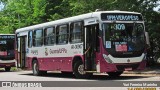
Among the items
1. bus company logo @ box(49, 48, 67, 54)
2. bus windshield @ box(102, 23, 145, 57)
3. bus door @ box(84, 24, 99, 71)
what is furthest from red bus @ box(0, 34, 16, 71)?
bus windshield @ box(102, 23, 145, 57)

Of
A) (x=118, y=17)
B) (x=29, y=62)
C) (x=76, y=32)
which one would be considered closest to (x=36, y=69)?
(x=29, y=62)

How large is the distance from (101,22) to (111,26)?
1.71 ft

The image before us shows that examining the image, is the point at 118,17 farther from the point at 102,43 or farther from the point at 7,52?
the point at 7,52

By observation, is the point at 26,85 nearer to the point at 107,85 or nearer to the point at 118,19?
the point at 107,85

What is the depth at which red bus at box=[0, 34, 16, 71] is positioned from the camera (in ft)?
115

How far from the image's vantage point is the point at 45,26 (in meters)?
24.0

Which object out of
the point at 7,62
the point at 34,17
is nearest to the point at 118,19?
the point at 7,62

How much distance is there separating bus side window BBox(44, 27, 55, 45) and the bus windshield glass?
39.4 ft

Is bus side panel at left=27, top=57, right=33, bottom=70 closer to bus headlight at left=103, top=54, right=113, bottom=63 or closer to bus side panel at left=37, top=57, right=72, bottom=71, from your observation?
bus side panel at left=37, top=57, right=72, bottom=71

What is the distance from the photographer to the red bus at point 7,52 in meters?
35.0

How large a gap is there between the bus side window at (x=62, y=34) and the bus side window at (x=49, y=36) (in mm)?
680

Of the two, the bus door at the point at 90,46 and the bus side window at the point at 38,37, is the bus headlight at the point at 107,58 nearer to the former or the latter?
the bus door at the point at 90,46

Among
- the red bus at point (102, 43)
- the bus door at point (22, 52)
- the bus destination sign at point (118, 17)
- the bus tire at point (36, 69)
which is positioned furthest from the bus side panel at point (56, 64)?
the bus destination sign at point (118, 17)

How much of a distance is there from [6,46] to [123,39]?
18.8 m
